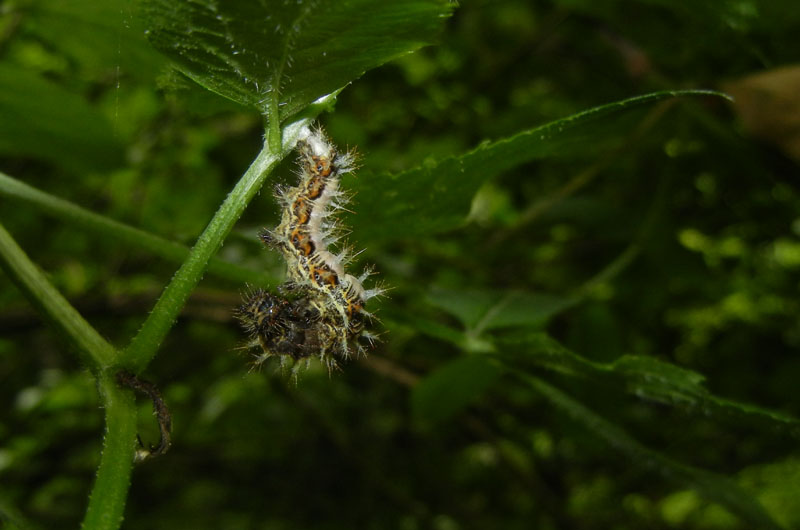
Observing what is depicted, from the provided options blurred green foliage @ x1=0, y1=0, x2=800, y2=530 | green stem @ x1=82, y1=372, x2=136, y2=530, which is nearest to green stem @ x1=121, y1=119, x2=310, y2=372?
green stem @ x1=82, y1=372, x2=136, y2=530

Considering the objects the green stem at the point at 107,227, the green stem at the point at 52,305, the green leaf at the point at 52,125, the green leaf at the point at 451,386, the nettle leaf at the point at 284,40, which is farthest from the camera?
the green leaf at the point at 451,386

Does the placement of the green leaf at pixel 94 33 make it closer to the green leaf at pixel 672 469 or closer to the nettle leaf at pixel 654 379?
the nettle leaf at pixel 654 379

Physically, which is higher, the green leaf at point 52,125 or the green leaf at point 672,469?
the green leaf at point 52,125

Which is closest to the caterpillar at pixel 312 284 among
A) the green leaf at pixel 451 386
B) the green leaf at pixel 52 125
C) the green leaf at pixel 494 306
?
the green leaf at pixel 494 306

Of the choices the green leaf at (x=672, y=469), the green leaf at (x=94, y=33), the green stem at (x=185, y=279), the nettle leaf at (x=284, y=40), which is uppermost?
the green leaf at (x=94, y=33)

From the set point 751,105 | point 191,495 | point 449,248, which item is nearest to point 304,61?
point 751,105

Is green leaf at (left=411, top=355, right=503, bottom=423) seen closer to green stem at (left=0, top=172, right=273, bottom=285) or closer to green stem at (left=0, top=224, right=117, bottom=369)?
green stem at (left=0, top=172, right=273, bottom=285)

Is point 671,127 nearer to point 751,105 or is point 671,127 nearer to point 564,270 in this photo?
point 751,105
